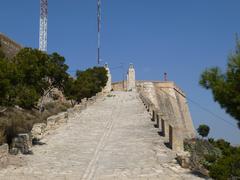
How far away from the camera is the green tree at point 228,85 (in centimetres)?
934

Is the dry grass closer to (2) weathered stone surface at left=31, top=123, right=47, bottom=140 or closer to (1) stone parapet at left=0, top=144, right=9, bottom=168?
(2) weathered stone surface at left=31, top=123, right=47, bottom=140

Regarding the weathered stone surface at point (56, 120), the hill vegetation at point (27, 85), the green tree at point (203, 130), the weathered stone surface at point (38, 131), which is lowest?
the green tree at point (203, 130)

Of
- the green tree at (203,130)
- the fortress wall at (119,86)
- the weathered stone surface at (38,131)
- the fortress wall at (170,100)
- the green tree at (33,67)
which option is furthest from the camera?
the fortress wall at (119,86)

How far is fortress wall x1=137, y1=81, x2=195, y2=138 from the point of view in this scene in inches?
2370

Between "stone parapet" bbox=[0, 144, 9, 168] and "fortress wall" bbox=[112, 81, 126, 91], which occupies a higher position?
"fortress wall" bbox=[112, 81, 126, 91]

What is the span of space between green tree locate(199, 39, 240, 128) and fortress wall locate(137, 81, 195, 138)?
4860 cm

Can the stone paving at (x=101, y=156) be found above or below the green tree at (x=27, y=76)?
below

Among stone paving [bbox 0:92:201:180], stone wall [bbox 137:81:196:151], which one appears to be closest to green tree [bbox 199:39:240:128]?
stone paving [bbox 0:92:201:180]

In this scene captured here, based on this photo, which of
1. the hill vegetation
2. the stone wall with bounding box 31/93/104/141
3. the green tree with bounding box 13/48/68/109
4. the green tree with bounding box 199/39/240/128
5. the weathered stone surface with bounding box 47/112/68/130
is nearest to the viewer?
the green tree with bounding box 199/39/240/128

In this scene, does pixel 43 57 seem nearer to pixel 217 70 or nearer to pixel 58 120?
pixel 58 120

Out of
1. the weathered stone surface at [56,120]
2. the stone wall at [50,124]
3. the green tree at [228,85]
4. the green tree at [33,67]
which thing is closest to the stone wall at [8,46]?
the green tree at [33,67]

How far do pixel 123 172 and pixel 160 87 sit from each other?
55053 mm

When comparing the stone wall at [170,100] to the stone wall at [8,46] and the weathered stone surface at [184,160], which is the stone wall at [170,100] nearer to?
the stone wall at [8,46]

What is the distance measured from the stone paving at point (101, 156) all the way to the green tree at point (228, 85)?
7.91 ft
